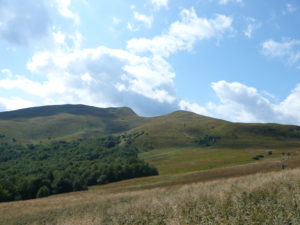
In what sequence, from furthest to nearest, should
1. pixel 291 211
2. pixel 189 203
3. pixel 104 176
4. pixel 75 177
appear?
pixel 104 176, pixel 75 177, pixel 189 203, pixel 291 211

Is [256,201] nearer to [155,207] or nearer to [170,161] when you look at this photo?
[155,207]

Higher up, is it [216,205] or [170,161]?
[216,205]

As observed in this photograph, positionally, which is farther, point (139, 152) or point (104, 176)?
point (139, 152)

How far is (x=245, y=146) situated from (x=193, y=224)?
7547 inches

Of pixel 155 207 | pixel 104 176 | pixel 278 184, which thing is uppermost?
pixel 278 184

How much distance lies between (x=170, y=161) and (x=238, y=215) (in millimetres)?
143546

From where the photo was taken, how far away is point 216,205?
452 inches

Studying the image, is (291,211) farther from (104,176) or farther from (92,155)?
(92,155)

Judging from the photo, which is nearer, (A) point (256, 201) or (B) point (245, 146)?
(A) point (256, 201)

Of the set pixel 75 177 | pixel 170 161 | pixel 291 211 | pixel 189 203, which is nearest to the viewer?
pixel 291 211

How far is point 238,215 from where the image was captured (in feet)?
30.8

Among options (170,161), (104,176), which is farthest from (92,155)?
(104,176)

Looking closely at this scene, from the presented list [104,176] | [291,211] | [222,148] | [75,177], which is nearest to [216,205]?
[291,211]

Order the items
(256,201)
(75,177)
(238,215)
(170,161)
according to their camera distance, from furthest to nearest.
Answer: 1. (170,161)
2. (75,177)
3. (256,201)
4. (238,215)
